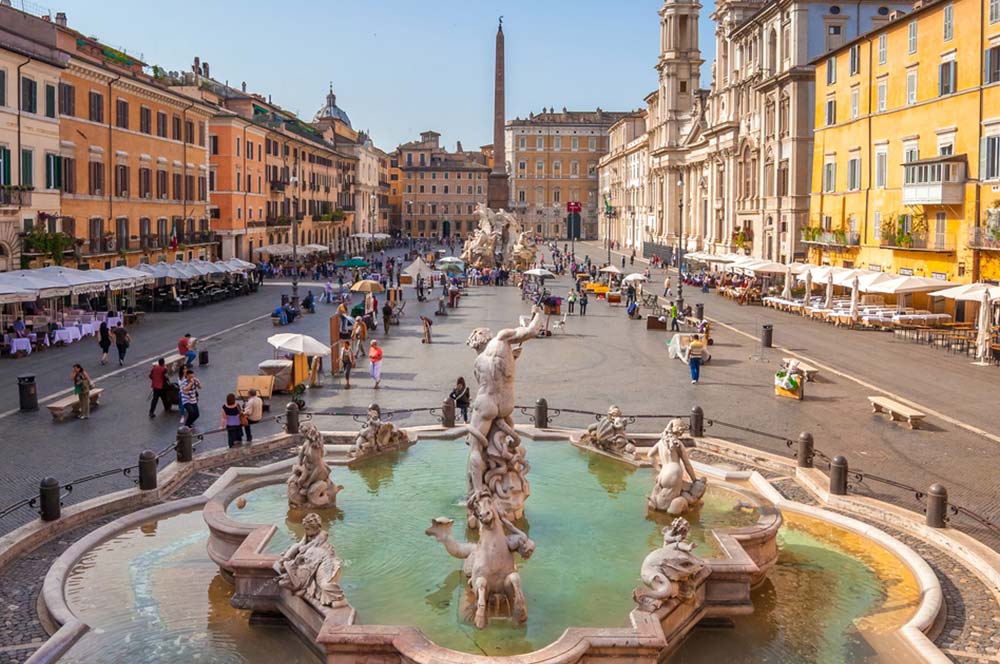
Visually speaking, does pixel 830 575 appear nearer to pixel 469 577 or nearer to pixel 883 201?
pixel 469 577

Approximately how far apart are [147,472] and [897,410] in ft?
44.7

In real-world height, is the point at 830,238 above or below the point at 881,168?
below

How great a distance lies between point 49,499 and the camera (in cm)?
1234

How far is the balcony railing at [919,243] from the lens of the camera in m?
35.8

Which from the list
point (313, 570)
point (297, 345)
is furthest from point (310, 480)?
point (297, 345)

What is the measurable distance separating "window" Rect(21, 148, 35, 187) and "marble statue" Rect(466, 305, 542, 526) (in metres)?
26.9

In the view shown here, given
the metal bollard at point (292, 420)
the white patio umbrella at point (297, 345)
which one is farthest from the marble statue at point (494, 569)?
the white patio umbrella at point (297, 345)

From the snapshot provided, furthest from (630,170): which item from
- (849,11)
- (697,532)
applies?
(697,532)

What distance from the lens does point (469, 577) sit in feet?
33.3

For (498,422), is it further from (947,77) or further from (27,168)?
(947,77)

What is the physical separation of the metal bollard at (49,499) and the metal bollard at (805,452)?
401 inches

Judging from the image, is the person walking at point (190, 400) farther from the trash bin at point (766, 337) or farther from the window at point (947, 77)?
the window at point (947, 77)

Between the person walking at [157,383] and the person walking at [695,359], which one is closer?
the person walking at [157,383]

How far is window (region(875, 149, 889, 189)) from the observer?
4128cm
